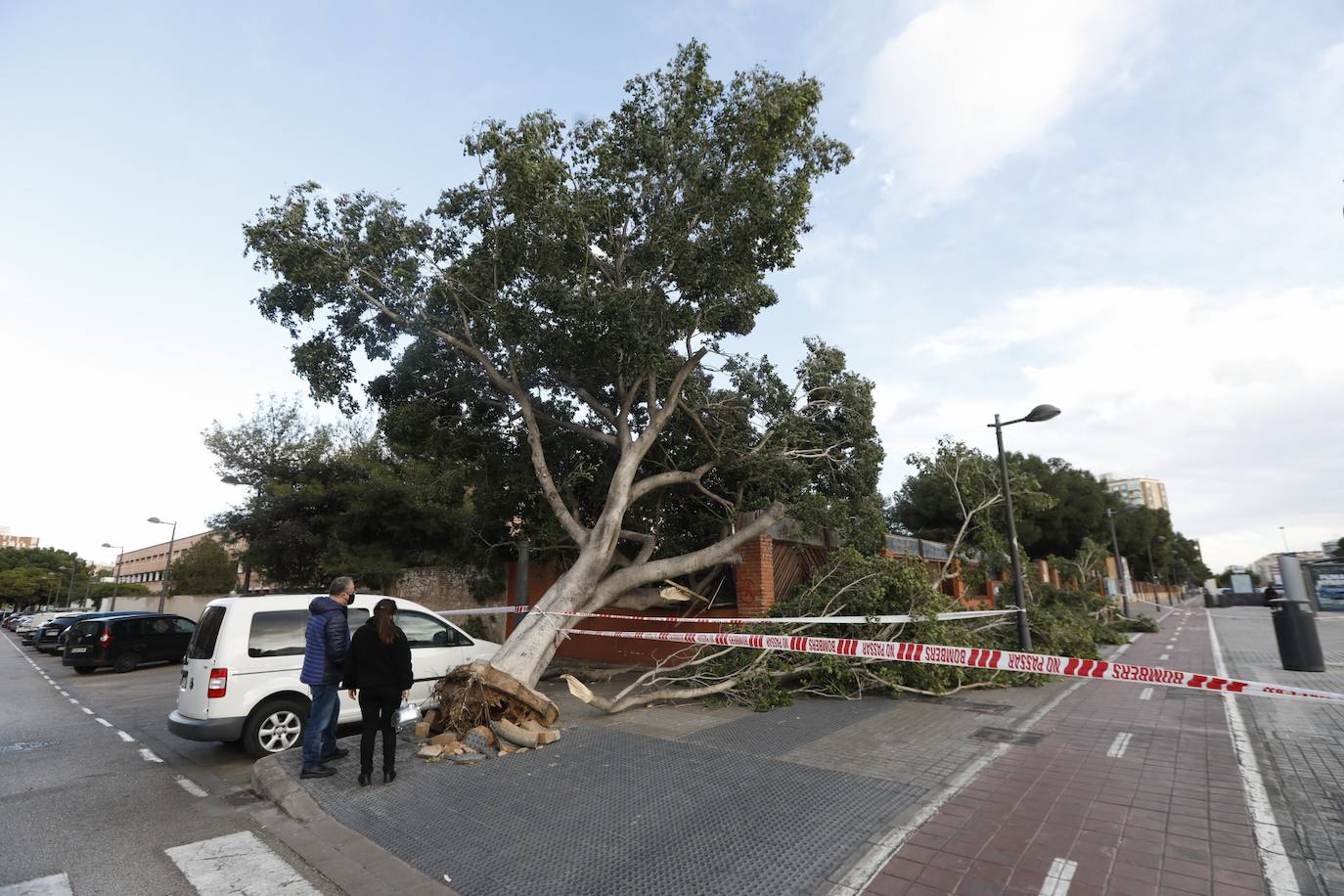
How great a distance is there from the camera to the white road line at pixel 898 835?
11.4 ft

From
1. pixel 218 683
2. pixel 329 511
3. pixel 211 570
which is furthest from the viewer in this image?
pixel 211 570

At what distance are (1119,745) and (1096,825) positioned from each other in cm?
277

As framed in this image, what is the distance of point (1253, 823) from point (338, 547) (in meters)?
19.9

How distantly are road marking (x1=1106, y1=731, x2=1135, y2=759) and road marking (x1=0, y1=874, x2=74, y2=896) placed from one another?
8024mm

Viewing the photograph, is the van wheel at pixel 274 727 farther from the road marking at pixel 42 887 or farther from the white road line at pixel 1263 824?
the white road line at pixel 1263 824

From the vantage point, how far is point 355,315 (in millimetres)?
11391

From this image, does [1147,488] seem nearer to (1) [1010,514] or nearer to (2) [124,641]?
(1) [1010,514]

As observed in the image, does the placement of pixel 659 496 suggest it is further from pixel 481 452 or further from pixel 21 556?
pixel 21 556

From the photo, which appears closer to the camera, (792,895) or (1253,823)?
(792,895)

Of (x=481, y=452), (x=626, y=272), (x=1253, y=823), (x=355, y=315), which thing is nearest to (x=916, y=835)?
(x=1253, y=823)

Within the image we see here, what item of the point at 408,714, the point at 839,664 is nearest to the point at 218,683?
the point at 408,714

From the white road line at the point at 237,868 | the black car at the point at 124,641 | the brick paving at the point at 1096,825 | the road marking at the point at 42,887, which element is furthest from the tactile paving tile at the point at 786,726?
the black car at the point at 124,641

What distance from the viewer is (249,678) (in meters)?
6.47

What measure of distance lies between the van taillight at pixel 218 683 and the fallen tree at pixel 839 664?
3.57 metres
